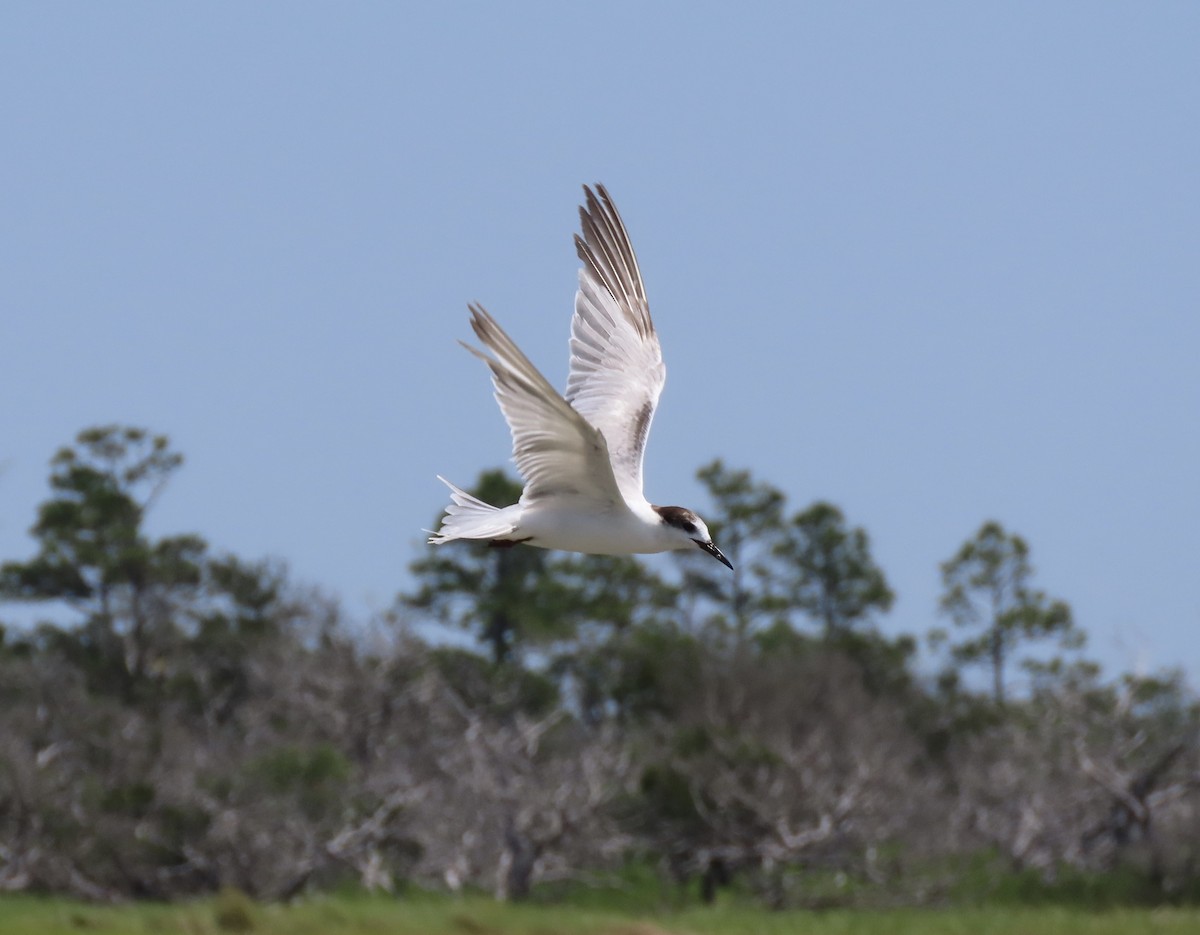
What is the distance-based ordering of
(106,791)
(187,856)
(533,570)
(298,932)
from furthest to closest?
1. (533,570)
2. (106,791)
3. (187,856)
4. (298,932)

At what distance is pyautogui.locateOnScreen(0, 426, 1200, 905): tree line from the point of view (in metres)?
25.7

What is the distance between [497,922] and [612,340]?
918 cm

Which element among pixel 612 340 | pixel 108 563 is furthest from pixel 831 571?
pixel 612 340

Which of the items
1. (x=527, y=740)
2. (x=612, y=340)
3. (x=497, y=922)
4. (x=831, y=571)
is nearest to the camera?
(x=612, y=340)

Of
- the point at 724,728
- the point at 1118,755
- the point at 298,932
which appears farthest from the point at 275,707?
the point at 298,932

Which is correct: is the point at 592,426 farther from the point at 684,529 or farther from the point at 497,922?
the point at 497,922

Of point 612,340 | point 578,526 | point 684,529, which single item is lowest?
point 578,526

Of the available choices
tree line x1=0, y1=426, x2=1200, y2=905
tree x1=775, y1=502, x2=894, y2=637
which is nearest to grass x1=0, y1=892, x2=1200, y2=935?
tree line x1=0, y1=426, x2=1200, y2=905

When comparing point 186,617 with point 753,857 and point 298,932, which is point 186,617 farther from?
point 298,932

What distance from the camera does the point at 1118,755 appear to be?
27875mm

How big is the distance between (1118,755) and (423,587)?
706 inches

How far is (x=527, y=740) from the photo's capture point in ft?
96.0

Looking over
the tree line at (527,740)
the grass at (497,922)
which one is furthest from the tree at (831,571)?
the grass at (497,922)

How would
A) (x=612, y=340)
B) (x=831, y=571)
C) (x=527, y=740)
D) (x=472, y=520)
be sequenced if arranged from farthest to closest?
(x=831, y=571), (x=527, y=740), (x=612, y=340), (x=472, y=520)
